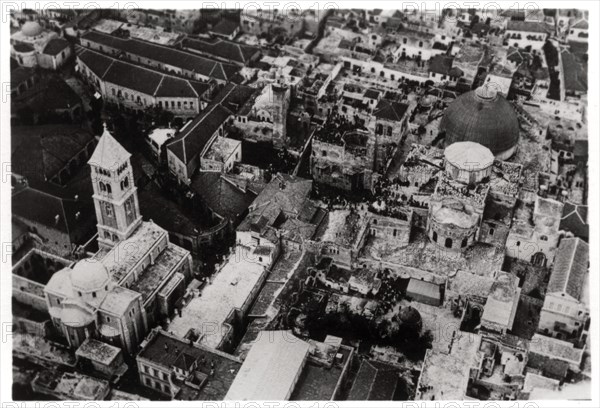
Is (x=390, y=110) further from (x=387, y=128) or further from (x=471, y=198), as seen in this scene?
(x=471, y=198)

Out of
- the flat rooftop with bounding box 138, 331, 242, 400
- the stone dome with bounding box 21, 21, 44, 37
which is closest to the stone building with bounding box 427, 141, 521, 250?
the flat rooftop with bounding box 138, 331, 242, 400

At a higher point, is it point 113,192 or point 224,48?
point 113,192

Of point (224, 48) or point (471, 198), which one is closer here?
point (471, 198)

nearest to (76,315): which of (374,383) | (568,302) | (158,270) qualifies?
(158,270)

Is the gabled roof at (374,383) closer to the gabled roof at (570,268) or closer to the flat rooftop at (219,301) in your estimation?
the flat rooftop at (219,301)

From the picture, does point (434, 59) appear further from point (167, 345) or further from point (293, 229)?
point (167, 345)

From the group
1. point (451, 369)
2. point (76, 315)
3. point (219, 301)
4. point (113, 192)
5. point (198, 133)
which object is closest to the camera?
point (451, 369)

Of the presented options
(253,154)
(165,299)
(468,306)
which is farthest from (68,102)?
(468,306)

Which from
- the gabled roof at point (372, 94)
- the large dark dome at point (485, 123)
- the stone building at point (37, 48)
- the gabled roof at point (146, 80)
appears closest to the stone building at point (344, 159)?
the gabled roof at point (372, 94)
